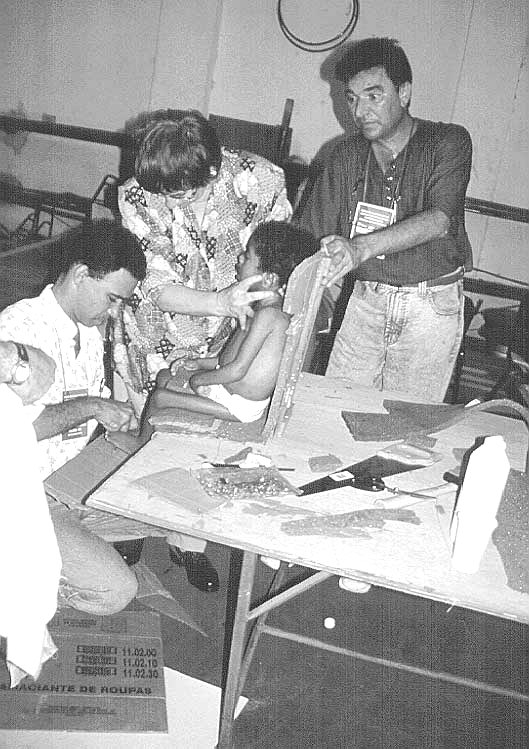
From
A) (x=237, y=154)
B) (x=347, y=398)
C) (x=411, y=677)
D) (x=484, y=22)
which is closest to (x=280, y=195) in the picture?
(x=237, y=154)

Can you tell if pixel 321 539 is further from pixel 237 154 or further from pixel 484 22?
pixel 484 22

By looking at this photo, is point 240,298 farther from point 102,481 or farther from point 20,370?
point 20,370

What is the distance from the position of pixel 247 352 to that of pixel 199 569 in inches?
37.1

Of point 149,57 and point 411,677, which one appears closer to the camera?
point 411,677

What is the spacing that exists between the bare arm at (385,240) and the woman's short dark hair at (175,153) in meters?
0.48

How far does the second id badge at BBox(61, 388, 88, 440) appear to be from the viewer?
254 cm

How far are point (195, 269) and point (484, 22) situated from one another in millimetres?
4407

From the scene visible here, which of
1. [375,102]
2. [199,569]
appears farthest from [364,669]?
[375,102]

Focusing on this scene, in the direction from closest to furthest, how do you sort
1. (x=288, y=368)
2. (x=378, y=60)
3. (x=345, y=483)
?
(x=345, y=483) → (x=288, y=368) → (x=378, y=60)

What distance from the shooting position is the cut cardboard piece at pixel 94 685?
2.20m

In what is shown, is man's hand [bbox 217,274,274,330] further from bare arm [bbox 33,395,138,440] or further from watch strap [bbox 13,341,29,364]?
watch strap [bbox 13,341,29,364]

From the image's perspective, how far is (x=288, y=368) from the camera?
7.31 ft

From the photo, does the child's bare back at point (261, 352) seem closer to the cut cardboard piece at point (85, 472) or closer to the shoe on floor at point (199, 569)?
the cut cardboard piece at point (85, 472)

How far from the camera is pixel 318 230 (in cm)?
309
